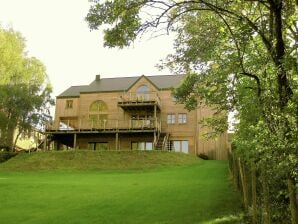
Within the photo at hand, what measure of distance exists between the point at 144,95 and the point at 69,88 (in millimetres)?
11339

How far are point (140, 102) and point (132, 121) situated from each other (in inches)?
75.4

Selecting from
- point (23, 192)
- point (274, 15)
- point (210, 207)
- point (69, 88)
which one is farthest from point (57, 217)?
point (69, 88)

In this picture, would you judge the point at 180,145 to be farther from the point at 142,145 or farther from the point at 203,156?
the point at 142,145

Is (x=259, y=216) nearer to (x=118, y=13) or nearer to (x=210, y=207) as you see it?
(x=210, y=207)

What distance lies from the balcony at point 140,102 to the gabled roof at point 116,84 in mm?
1791

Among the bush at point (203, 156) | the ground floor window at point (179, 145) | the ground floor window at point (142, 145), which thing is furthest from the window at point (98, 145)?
the bush at point (203, 156)

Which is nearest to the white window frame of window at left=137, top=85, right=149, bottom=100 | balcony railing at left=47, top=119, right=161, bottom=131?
balcony railing at left=47, top=119, right=161, bottom=131

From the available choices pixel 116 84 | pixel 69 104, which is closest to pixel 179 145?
pixel 116 84

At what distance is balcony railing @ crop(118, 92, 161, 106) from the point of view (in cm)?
3931

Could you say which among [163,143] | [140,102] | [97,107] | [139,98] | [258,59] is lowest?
[163,143]

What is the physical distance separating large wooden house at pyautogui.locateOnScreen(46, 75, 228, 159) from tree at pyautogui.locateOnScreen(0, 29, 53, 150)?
239 centimetres

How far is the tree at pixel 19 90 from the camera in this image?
3753cm

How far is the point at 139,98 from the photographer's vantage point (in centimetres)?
4009

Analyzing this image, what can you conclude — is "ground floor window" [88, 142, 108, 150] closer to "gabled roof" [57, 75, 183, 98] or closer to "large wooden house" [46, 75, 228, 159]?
"large wooden house" [46, 75, 228, 159]
